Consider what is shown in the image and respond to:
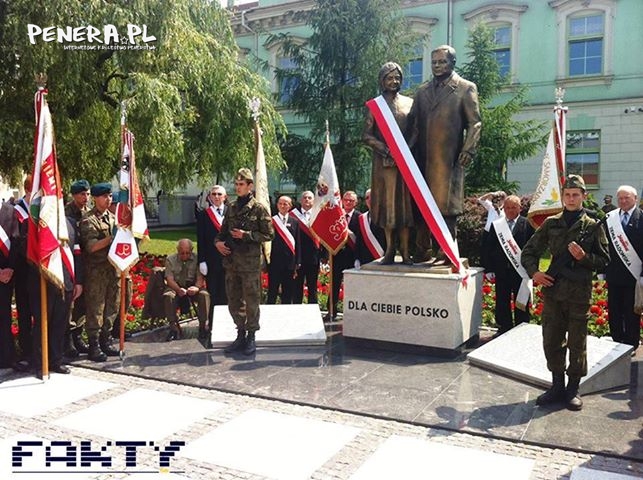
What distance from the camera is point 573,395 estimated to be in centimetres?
463

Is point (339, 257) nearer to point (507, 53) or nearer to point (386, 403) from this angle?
point (386, 403)

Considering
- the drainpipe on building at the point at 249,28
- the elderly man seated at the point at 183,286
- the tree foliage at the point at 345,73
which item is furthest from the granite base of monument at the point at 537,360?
the drainpipe on building at the point at 249,28

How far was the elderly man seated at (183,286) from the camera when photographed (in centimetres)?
698

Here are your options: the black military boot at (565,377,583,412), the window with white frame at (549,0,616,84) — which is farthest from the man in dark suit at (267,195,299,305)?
the window with white frame at (549,0,616,84)

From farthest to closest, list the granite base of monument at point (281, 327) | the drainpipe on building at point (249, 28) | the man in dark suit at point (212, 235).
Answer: the drainpipe on building at point (249, 28)
the man in dark suit at point (212, 235)
the granite base of monument at point (281, 327)

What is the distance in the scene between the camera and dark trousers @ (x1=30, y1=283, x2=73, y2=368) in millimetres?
5523

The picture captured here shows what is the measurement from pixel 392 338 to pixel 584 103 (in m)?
18.9

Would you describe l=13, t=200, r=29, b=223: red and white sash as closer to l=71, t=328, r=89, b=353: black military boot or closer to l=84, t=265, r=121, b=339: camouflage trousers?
l=84, t=265, r=121, b=339: camouflage trousers

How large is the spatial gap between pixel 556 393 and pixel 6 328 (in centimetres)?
495

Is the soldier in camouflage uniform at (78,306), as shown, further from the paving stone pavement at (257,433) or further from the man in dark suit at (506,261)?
the man in dark suit at (506,261)

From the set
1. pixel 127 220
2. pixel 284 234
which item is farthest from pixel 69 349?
pixel 284 234

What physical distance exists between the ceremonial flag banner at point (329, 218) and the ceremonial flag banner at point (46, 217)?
126 inches

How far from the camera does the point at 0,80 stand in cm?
1088

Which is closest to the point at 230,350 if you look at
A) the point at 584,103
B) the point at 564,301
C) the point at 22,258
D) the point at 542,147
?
the point at 22,258
